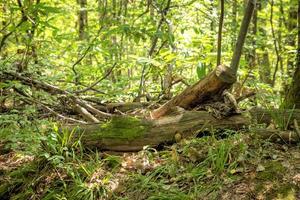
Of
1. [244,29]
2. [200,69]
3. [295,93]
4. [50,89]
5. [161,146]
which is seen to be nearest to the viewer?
[161,146]

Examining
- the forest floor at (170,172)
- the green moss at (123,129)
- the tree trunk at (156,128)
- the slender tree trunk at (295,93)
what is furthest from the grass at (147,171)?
the slender tree trunk at (295,93)

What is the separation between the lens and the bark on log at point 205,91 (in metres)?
3.94

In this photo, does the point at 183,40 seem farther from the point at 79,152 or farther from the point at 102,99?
the point at 79,152

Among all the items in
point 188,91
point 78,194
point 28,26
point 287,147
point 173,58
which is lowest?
point 78,194

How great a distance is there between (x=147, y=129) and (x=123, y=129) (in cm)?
29

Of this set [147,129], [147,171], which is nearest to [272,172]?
[147,171]

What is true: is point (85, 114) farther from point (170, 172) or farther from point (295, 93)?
point (295, 93)

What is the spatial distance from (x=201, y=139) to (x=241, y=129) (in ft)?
1.66

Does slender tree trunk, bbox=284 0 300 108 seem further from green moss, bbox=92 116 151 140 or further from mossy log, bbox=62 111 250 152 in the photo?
green moss, bbox=92 116 151 140

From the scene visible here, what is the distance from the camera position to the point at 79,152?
3906 millimetres

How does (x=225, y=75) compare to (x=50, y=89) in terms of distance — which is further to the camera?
(x=50, y=89)

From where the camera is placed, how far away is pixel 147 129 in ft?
12.9

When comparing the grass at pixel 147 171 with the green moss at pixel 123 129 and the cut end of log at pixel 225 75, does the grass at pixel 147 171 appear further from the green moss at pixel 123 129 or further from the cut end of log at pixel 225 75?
the cut end of log at pixel 225 75

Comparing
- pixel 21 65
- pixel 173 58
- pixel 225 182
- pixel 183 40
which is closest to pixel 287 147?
→ pixel 225 182
